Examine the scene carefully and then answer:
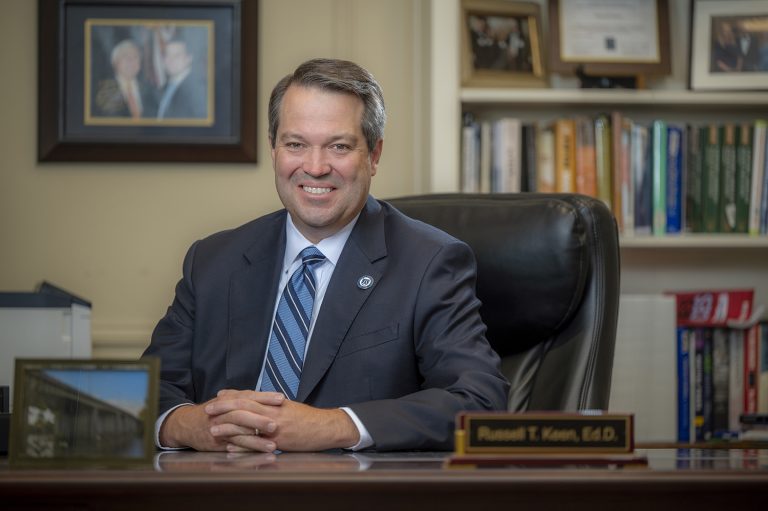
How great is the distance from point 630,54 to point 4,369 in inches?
74.2

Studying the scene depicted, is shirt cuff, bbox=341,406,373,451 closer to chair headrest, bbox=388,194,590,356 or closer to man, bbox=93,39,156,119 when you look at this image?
chair headrest, bbox=388,194,590,356

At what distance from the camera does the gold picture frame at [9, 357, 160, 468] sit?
3.38 feet

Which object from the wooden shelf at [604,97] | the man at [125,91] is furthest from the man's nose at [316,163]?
the man at [125,91]

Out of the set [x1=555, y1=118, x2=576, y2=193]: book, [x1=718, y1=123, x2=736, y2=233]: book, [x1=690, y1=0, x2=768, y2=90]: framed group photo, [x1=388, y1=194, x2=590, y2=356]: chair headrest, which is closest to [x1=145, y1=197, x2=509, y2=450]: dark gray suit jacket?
[x1=388, y1=194, x2=590, y2=356]: chair headrest

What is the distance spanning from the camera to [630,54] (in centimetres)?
296

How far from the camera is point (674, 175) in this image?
2926 millimetres

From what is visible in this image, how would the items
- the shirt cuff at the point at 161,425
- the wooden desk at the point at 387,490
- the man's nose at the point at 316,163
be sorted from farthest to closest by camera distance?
the man's nose at the point at 316,163 < the shirt cuff at the point at 161,425 < the wooden desk at the point at 387,490

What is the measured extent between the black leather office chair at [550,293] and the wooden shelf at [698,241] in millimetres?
925

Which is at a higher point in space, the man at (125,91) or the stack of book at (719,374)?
the man at (125,91)

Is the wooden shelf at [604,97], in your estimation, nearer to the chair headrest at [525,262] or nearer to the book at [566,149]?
the book at [566,149]

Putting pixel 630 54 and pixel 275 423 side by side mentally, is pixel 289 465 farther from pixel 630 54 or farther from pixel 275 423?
pixel 630 54

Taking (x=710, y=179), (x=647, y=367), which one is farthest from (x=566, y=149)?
(x=647, y=367)

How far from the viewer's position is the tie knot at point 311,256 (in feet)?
6.21

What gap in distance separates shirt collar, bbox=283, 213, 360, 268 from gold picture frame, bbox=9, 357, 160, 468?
0.86 metres
